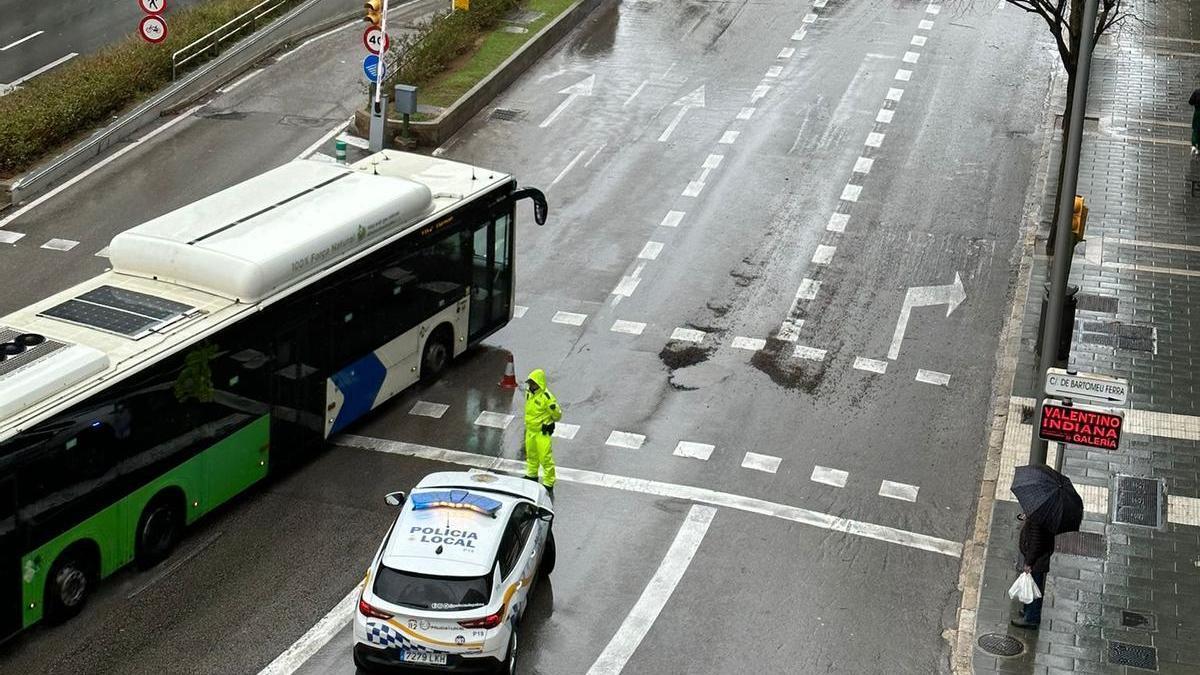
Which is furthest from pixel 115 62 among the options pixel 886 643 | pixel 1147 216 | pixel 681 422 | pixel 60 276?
pixel 886 643

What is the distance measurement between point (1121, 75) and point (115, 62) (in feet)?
72.2

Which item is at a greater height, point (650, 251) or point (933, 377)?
point (650, 251)

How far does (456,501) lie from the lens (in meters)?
15.9

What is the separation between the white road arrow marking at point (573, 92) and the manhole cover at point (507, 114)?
1.97 feet

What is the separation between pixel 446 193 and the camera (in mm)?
22219

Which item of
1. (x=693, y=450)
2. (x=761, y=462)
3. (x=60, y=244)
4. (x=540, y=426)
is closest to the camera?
(x=540, y=426)

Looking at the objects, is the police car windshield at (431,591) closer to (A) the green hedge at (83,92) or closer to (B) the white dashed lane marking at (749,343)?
(B) the white dashed lane marking at (749,343)

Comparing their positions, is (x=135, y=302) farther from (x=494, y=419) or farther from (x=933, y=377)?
(x=933, y=377)

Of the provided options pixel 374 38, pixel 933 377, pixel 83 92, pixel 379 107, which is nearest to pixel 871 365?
pixel 933 377

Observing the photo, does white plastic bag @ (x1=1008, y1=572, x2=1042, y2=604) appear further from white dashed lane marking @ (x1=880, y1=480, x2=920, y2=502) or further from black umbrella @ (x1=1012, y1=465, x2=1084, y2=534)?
white dashed lane marking @ (x1=880, y1=480, x2=920, y2=502)

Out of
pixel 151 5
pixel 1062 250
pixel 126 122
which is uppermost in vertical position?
pixel 1062 250

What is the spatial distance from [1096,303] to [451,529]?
13.5 metres

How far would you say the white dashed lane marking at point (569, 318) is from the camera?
24500mm

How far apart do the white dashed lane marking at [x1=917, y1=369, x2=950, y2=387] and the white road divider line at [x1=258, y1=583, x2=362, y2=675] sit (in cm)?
947
